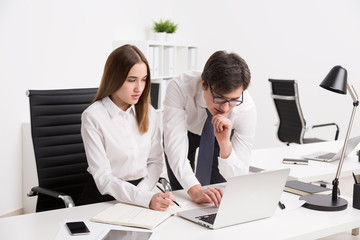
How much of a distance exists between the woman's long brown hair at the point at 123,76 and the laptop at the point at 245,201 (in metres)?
0.50

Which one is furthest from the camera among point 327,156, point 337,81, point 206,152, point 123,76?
point 327,156

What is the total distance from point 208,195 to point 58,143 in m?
0.87

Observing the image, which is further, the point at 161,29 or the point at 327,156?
the point at 161,29

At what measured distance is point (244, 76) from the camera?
5.67 ft

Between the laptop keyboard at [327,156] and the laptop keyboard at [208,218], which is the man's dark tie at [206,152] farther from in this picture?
the laptop keyboard at [327,156]

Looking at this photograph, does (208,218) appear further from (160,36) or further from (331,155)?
(160,36)

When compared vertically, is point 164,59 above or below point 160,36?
below

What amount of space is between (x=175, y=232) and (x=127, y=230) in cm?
15

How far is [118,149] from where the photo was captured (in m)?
1.84

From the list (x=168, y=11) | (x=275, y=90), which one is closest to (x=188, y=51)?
(x=168, y=11)

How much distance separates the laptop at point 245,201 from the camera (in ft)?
4.64

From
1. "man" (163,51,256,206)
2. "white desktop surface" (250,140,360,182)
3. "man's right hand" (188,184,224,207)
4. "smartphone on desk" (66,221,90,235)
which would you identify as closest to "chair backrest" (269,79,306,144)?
"white desktop surface" (250,140,360,182)

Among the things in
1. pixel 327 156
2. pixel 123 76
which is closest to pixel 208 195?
pixel 123 76

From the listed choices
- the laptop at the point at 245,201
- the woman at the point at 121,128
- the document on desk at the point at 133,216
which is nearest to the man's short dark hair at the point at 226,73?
the woman at the point at 121,128
